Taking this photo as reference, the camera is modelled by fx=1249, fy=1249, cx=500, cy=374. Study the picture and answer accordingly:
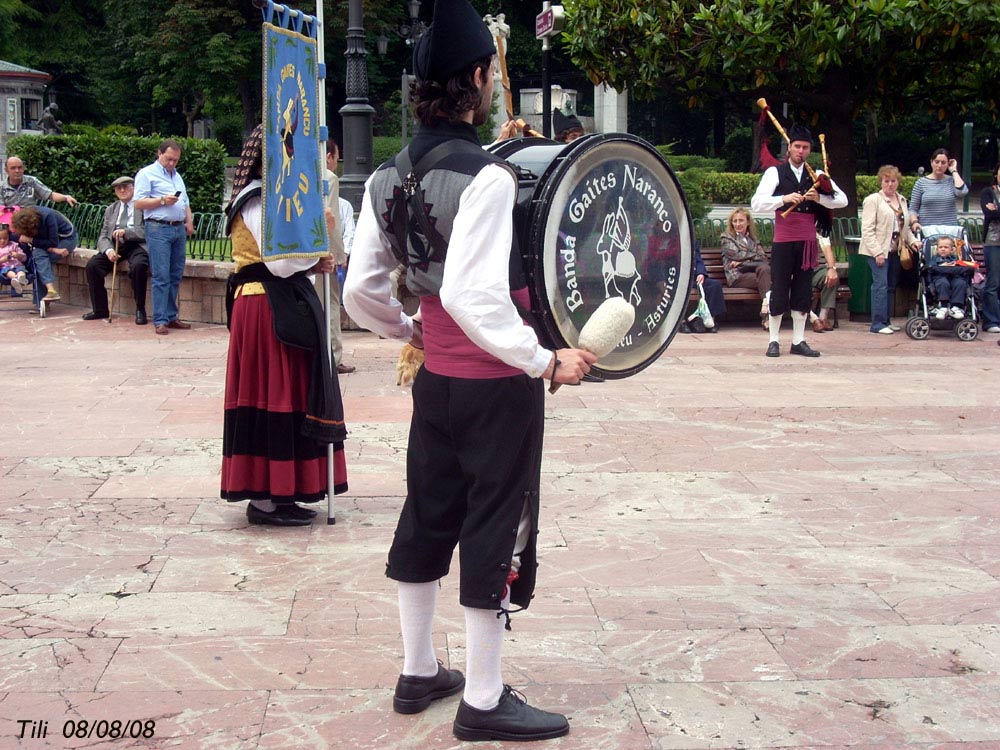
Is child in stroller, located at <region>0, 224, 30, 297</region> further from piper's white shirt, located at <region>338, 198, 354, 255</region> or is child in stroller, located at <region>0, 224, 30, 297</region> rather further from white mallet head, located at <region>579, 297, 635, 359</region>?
white mallet head, located at <region>579, 297, 635, 359</region>

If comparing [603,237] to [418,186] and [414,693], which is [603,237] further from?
[414,693]

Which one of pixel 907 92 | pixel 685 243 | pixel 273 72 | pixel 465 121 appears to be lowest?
pixel 685 243

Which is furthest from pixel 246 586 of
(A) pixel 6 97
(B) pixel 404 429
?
(A) pixel 6 97

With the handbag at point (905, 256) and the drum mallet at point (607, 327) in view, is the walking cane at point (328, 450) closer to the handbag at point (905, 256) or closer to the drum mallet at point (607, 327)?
the drum mallet at point (607, 327)

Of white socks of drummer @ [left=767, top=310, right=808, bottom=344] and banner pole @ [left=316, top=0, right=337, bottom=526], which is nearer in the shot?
banner pole @ [left=316, top=0, right=337, bottom=526]

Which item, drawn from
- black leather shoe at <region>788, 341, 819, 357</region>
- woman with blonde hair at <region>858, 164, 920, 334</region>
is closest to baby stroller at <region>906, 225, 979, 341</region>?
woman with blonde hair at <region>858, 164, 920, 334</region>

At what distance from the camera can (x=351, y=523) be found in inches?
232

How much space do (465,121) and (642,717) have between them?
188 centimetres

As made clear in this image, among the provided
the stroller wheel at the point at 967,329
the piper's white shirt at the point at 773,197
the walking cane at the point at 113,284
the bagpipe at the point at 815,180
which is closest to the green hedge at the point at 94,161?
the walking cane at the point at 113,284

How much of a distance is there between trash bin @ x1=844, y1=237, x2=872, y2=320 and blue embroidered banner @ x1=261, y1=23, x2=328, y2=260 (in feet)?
27.7

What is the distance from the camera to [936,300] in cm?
1210

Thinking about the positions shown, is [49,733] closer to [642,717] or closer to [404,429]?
[642,717]

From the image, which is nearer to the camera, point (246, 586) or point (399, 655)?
point (399, 655)

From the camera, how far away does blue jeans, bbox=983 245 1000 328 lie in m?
12.4
